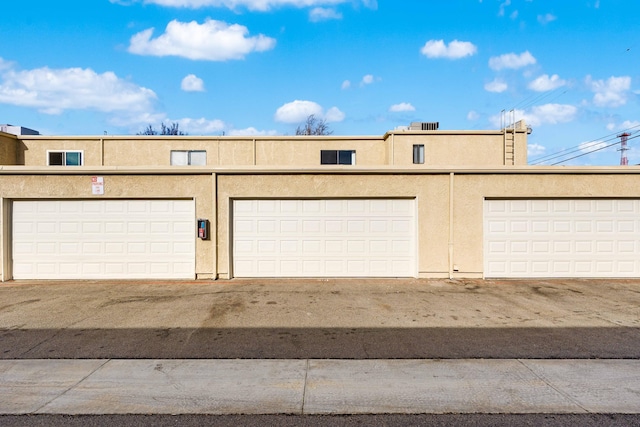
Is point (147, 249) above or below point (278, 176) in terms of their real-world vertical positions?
below

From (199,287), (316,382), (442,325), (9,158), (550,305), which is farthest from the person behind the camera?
(9,158)

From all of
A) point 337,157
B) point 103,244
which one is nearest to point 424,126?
point 337,157

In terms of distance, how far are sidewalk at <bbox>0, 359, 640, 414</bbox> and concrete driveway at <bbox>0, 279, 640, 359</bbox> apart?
0.35 m

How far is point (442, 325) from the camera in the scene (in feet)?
22.3

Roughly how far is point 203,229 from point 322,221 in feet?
11.0

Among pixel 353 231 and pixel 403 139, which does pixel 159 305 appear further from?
pixel 403 139

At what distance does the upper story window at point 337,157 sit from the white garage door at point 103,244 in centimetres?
714

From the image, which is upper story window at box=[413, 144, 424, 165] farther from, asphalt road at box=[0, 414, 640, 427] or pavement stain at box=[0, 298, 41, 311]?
pavement stain at box=[0, 298, 41, 311]

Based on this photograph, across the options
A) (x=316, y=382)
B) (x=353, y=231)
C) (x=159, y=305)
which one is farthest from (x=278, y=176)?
(x=316, y=382)

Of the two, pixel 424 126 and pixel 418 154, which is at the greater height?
pixel 424 126

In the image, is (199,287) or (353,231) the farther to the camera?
(353,231)

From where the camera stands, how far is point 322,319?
23.5 feet

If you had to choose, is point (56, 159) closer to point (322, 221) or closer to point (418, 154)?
point (322, 221)

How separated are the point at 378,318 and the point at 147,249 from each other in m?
7.18
